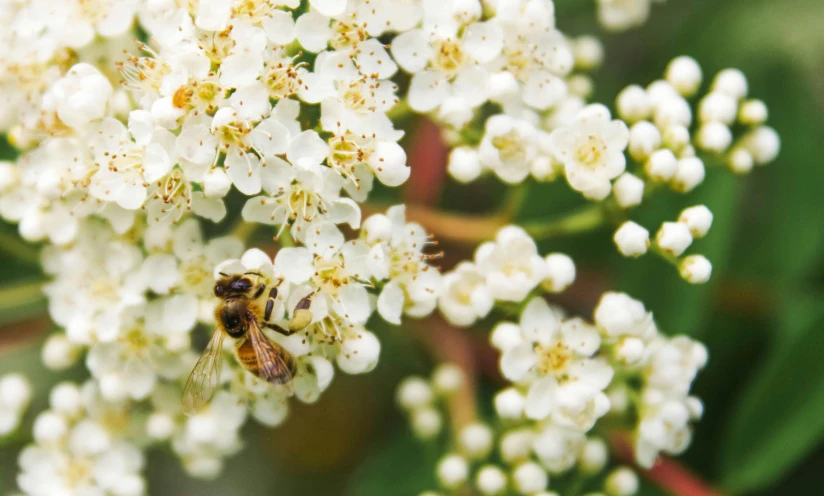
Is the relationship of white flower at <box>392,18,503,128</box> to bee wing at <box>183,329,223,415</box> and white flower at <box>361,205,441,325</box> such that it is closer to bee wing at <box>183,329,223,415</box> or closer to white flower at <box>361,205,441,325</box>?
white flower at <box>361,205,441,325</box>

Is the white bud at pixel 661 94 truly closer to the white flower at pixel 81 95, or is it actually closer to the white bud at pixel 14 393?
the white flower at pixel 81 95

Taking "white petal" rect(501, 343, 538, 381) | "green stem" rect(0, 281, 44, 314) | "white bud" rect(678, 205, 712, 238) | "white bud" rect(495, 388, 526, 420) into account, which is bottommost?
"green stem" rect(0, 281, 44, 314)

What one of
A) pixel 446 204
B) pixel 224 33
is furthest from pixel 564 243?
pixel 224 33

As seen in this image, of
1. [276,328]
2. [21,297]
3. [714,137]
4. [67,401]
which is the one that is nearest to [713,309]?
[714,137]

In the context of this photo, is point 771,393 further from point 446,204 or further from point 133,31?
point 133,31

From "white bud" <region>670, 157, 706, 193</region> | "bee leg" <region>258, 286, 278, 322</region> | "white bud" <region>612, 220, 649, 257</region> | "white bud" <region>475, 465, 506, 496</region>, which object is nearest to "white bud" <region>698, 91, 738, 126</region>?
"white bud" <region>670, 157, 706, 193</region>

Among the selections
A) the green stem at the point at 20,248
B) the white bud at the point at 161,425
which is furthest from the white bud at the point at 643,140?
the green stem at the point at 20,248

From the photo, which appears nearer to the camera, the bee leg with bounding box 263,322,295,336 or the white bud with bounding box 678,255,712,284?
the bee leg with bounding box 263,322,295,336
